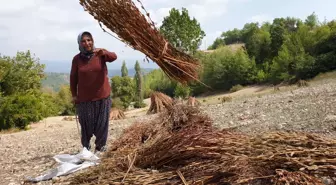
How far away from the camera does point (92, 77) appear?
458cm

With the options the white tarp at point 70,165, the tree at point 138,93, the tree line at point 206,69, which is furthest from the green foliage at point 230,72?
the white tarp at point 70,165

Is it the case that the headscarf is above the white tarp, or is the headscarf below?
above

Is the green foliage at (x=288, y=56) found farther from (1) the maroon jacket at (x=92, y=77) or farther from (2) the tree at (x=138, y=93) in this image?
(1) the maroon jacket at (x=92, y=77)

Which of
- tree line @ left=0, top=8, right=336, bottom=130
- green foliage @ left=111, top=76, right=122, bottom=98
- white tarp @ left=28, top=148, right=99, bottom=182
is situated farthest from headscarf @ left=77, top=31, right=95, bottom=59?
green foliage @ left=111, top=76, right=122, bottom=98

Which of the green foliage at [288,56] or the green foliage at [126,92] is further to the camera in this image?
the green foliage at [126,92]

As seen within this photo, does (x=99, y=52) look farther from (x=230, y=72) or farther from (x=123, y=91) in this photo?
(x=230, y=72)

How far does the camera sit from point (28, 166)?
15.6 feet

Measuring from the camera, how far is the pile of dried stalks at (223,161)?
6.76 ft

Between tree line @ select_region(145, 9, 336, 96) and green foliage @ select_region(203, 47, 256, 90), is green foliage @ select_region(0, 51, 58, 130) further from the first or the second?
green foliage @ select_region(203, 47, 256, 90)

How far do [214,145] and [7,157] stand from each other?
4705 mm

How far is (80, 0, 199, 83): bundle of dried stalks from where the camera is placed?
4004 mm

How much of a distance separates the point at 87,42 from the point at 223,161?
2.78m

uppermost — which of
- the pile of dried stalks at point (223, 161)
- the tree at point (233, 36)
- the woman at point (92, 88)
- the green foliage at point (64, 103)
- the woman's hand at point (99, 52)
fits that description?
the tree at point (233, 36)

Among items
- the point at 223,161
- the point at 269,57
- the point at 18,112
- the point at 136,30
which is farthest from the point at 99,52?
the point at 269,57
